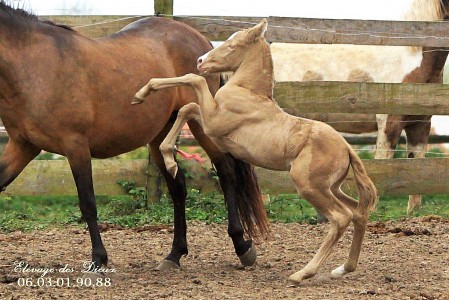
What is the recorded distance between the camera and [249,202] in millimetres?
6371

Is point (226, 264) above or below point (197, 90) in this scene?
below

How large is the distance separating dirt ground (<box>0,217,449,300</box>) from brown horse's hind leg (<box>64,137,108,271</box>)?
18cm

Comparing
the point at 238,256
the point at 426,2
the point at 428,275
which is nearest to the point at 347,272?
the point at 428,275

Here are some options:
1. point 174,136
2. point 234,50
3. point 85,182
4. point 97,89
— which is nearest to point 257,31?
point 234,50

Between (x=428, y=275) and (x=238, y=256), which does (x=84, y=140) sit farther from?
(x=428, y=275)

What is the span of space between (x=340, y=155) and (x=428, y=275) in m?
1.03

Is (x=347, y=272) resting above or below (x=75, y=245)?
above

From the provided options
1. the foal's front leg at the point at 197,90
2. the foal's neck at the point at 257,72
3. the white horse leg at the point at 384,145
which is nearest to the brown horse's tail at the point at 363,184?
the foal's neck at the point at 257,72

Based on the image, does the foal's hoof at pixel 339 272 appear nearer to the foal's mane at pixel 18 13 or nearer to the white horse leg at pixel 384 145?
the foal's mane at pixel 18 13

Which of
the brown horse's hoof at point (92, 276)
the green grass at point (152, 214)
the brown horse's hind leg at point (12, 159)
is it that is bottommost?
the green grass at point (152, 214)

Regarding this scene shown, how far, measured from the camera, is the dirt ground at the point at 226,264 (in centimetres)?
497

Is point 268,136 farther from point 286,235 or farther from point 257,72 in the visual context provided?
point 286,235

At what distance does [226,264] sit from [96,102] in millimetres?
1469

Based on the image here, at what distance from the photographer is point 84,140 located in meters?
5.48
